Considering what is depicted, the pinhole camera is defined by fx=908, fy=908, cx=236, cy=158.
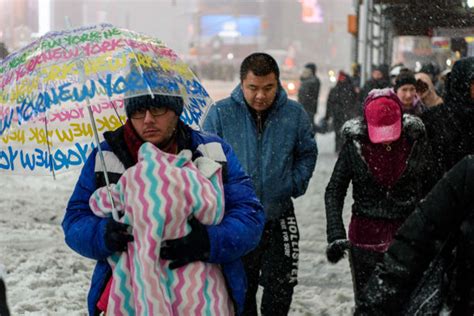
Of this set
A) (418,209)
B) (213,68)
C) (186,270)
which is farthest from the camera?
(213,68)

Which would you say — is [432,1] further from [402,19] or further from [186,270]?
[186,270]

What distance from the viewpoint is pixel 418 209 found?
289 centimetres

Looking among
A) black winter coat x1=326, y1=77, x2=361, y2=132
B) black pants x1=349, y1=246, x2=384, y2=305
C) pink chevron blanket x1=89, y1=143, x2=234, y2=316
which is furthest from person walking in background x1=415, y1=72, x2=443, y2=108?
black winter coat x1=326, y1=77, x2=361, y2=132

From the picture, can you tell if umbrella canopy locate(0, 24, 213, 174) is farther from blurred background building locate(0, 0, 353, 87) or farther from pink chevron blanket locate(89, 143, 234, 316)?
blurred background building locate(0, 0, 353, 87)

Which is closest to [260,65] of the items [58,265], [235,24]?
[58,265]

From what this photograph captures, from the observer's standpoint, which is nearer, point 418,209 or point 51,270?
point 418,209

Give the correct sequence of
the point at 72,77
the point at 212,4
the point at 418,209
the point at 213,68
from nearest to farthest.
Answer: the point at 418,209, the point at 72,77, the point at 213,68, the point at 212,4

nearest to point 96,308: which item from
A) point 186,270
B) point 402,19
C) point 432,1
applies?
point 186,270

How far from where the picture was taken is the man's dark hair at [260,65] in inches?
214

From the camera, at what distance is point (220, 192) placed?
11.5ft

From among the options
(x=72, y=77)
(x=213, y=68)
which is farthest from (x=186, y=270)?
(x=213, y=68)

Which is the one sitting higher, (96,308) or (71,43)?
(71,43)

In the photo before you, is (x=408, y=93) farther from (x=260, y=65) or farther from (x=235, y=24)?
(x=235, y=24)

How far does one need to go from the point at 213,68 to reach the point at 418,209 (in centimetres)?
6733
